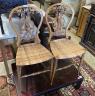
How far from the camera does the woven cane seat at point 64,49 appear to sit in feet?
5.48

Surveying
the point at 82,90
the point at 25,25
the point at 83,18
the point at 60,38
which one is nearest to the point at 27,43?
the point at 25,25

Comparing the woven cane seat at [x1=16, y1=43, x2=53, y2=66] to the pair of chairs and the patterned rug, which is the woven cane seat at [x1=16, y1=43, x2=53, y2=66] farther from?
the patterned rug

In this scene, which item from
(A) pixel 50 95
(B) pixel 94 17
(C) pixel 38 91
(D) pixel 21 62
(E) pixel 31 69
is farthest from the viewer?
(B) pixel 94 17

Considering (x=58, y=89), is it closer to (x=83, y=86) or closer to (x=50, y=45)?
(x=83, y=86)

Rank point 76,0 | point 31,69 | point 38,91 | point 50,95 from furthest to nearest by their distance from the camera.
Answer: point 76,0 → point 31,69 → point 50,95 → point 38,91

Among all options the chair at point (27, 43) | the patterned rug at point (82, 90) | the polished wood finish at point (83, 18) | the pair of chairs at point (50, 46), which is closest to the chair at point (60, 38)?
the pair of chairs at point (50, 46)

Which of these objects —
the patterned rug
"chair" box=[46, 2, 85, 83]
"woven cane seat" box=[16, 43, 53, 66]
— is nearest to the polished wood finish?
"chair" box=[46, 2, 85, 83]

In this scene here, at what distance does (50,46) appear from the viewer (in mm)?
1817

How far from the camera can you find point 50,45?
1.83 metres

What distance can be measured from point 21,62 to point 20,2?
0.64 metres

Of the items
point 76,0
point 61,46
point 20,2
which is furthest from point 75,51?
point 76,0

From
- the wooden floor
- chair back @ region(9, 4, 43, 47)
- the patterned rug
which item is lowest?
the patterned rug

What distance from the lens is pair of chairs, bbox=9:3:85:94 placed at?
1.57m

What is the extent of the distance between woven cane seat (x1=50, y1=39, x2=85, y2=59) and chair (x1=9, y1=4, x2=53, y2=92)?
93mm
